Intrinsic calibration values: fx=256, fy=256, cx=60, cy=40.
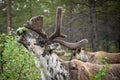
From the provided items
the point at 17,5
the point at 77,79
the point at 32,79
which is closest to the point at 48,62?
the point at 77,79

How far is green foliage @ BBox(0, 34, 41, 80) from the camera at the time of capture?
19.9ft

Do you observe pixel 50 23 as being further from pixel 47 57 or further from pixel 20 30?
pixel 20 30

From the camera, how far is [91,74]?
236 inches

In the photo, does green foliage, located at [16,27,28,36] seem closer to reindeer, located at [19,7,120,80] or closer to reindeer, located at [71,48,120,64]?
reindeer, located at [19,7,120,80]

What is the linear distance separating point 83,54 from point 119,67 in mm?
5110

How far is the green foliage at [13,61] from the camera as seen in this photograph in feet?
19.9

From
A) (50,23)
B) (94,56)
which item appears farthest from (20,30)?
(50,23)

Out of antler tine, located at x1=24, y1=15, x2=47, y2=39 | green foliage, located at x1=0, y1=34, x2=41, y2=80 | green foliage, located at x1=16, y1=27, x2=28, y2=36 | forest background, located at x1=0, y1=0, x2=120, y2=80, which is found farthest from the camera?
forest background, located at x1=0, y1=0, x2=120, y2=80

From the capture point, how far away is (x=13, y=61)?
21.2 feet

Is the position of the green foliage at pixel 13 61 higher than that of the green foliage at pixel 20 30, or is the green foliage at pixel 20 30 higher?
the green foliage at pixel 20 30

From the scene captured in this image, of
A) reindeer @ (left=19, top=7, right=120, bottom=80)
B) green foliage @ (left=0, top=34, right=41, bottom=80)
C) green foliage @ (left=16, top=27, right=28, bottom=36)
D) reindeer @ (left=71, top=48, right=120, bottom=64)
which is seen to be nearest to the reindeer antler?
reindeer @ (left=19, top=7, right=120, bottom=80)

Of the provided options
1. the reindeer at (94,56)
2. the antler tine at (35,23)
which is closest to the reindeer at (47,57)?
the antler tine at (35,23)

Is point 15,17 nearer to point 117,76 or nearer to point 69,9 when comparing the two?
point 69,9

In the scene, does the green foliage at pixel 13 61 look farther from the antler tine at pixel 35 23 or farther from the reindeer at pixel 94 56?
the reindeer at pixel 94 56
